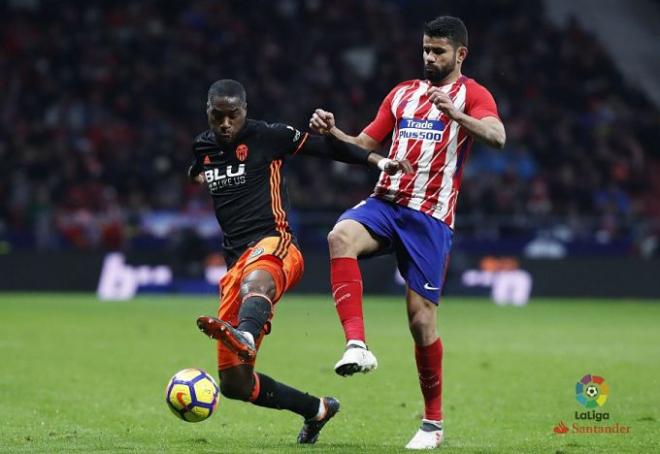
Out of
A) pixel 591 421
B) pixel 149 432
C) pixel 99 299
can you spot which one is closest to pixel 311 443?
pixel 149 432

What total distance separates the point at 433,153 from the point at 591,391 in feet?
10.8

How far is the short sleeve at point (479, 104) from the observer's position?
677 centimetres

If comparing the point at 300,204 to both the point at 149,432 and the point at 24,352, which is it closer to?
the point at 24,352

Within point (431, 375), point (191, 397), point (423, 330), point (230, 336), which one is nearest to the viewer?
point (230, 336)

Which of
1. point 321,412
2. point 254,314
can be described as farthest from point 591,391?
point 254,314

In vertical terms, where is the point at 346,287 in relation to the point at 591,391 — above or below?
above

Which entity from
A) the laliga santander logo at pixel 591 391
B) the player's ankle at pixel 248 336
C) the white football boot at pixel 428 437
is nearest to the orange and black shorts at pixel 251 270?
the player's ankle at pixel 248 336

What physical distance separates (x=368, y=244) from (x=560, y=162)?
18.6 meters

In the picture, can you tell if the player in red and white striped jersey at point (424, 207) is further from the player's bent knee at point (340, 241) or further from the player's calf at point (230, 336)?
the player's calf at point (230, 336)

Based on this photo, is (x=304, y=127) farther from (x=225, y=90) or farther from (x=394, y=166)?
(x=394, y=166)

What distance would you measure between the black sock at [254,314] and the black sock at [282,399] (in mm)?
705

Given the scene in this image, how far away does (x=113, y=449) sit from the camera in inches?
259

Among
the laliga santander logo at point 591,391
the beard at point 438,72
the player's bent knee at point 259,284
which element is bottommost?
the laliga santander logo at point 591,391

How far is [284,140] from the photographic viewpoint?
7148mm
